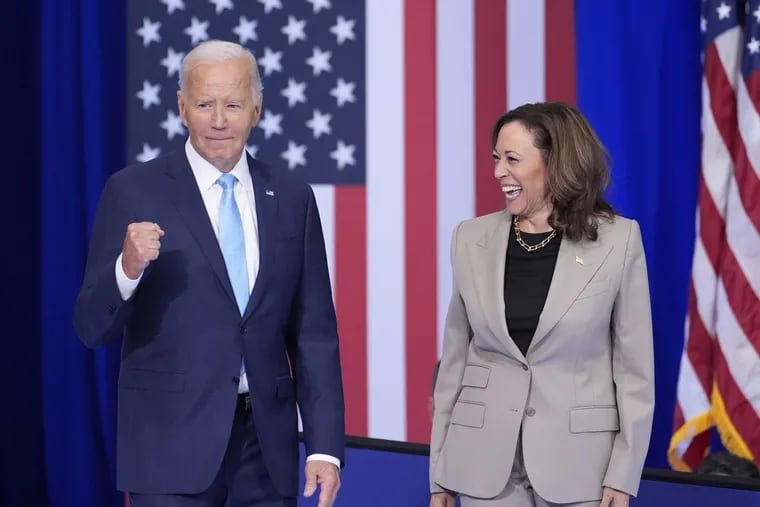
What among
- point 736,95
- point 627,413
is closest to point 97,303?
point 627,413

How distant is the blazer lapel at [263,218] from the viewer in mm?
2246

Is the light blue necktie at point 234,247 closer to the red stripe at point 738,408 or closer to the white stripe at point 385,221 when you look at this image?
the red stripe at point 738,408

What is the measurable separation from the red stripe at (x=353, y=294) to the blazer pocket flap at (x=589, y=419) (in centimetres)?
252

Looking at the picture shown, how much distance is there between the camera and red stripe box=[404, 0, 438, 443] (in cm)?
491

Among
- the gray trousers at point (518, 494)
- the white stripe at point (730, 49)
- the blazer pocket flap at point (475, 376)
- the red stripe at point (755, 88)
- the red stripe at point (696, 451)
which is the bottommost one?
the red stripe at point (696, 451)

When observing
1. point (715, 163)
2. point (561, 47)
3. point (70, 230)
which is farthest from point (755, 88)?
point (70, 230)

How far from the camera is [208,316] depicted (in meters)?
2.22

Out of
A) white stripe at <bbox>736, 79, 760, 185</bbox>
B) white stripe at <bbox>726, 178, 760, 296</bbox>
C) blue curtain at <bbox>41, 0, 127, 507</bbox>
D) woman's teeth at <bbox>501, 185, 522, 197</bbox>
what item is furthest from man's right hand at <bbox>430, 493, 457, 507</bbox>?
blue curtain at <bbox>41, 0, 127, 507</bbox>

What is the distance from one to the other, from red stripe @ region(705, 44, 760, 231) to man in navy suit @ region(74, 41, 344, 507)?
223 centimetres

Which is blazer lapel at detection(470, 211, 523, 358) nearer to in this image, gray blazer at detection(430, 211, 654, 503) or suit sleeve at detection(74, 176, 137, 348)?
gray blazer at detection(430, 211, 654, 503)

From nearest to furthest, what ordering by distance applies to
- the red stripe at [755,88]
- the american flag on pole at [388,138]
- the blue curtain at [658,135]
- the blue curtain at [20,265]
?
the red stripe at [755,88]
the blue curtain at [658,135]
the american flag on pole at [388,138]
the blue curtain at [20,265]

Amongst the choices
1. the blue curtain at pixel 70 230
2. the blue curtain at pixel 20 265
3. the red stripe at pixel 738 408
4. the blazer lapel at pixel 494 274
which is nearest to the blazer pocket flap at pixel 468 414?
the blazer lapel at pixel 494 274

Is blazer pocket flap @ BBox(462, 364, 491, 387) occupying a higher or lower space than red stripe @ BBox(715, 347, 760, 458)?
higher

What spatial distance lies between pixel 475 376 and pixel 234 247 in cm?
68
